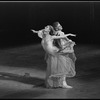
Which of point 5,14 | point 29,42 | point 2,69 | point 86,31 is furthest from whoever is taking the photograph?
point 5,14

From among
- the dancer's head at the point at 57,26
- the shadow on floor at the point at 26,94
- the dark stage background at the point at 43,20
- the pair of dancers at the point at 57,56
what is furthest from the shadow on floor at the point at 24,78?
the dark stage background at the point at 43,20

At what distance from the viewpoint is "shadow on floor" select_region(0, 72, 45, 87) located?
15.3m

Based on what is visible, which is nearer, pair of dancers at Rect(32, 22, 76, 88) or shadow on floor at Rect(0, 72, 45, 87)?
pair of dancers at Rect(32, 22, 76, 88)

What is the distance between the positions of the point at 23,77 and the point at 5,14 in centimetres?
1326

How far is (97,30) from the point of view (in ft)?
78.5

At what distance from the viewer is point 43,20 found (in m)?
26.9

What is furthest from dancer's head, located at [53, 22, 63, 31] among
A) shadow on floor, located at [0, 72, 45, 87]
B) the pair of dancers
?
shadow on floor, located at [0, 72, 45, 87]

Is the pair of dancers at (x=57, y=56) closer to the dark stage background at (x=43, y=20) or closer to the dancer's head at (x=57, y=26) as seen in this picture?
the dancer's head at (x=57, y=26)

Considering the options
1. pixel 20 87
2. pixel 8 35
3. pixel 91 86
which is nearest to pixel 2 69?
pixel 20 87

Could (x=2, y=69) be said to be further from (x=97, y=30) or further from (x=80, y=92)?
(x=97, y=30)

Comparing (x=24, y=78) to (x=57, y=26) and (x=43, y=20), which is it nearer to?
(x=57, y=26)

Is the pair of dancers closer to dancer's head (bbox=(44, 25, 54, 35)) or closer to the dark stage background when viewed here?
dancer's head (bbox=(44, 25, 54, 35))

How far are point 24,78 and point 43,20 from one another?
11.2 metres

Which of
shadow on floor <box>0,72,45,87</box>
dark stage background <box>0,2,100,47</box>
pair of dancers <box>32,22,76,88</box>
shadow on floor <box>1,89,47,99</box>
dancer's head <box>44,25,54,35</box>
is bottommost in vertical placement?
shadow on floor <box>1,89,47,99</box>
